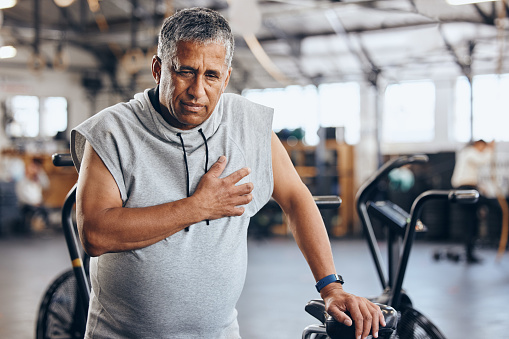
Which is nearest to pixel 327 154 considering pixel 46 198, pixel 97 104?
pixel 46 198

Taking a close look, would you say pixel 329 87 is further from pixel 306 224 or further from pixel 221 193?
pixel 221 193

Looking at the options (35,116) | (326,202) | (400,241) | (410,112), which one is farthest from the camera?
(35,116)

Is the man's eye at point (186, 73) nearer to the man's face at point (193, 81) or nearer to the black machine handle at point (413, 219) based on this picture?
the man's face at point (193, 81)

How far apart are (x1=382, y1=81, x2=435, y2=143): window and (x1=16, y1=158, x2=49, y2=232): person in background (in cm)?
749

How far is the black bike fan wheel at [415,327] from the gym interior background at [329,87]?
5507mm

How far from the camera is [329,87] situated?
13492 millimetres

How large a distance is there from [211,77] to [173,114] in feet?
0.38

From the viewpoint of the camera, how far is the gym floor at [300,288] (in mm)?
4035

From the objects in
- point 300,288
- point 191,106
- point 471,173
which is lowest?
point 300,288

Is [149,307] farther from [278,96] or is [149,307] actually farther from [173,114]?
[278,96]

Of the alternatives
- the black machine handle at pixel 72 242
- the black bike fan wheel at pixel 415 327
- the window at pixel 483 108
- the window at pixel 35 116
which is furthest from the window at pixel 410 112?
the black machine handle at pixel 72 242

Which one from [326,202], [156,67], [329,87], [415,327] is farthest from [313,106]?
[156,67]

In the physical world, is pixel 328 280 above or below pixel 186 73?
below

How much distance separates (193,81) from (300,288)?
4380mm
